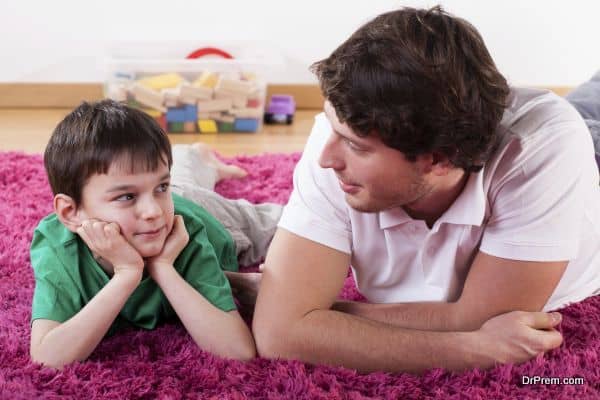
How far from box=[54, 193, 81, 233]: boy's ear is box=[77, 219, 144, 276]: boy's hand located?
3 cm

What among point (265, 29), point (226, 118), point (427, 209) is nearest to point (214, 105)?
point (226, 118)

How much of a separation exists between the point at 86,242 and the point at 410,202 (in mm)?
512

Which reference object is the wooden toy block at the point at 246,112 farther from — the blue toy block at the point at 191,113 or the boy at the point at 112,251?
the boy at the point at 112,251

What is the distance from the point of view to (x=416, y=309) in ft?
4.09

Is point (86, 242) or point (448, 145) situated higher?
point (448, 145)

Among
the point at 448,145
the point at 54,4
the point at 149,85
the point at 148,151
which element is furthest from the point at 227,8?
the point at 448,145

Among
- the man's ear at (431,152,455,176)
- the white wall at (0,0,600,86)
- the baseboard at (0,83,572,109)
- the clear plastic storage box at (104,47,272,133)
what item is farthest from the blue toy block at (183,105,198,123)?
the man's ear at (431,152,455,176)

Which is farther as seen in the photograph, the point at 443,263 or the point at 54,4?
the point at 54,4

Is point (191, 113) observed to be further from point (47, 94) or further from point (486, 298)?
point (486, 298)

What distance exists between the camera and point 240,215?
165 centimetres

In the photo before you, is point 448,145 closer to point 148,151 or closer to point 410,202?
point 410,202

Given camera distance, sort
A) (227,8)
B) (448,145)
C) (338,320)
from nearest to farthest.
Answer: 1. (448,145)
2. (338,320)
3. (227,8)

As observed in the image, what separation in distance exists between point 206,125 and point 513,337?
5.37 ft

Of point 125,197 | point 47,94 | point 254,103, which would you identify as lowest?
point 47,94
